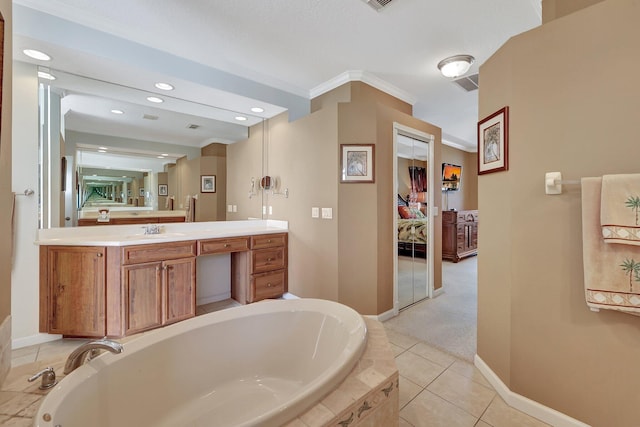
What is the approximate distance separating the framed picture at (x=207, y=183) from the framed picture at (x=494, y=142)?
2.87 m

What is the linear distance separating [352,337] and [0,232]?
153 centimetres

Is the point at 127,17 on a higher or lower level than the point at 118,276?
higher

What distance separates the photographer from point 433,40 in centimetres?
241

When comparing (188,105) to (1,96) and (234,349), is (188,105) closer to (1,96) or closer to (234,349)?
(1,96)

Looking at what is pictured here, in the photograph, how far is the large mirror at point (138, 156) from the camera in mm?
2467

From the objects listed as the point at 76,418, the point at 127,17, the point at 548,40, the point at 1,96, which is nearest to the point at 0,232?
the point at 1,96

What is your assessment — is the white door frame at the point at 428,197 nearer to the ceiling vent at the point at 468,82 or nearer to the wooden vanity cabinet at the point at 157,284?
the ceiling vent at the point at 468,82

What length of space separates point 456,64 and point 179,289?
351 centimetres

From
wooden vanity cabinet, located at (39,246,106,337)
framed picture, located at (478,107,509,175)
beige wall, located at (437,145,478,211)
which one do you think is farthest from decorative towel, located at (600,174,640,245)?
beige wall, located at (437,145,478,211)

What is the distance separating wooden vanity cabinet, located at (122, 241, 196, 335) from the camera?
235 centimetres

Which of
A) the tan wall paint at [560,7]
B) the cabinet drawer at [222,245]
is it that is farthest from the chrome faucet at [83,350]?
the tan wall paint at [560,7]

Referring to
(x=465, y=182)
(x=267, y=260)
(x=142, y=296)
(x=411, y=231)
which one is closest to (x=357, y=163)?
(x=411, y=231)

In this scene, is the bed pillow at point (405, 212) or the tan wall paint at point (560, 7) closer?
the tan wall paint at point (560, 7)

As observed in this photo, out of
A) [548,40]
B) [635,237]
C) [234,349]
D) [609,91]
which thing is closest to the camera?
[635,237]
